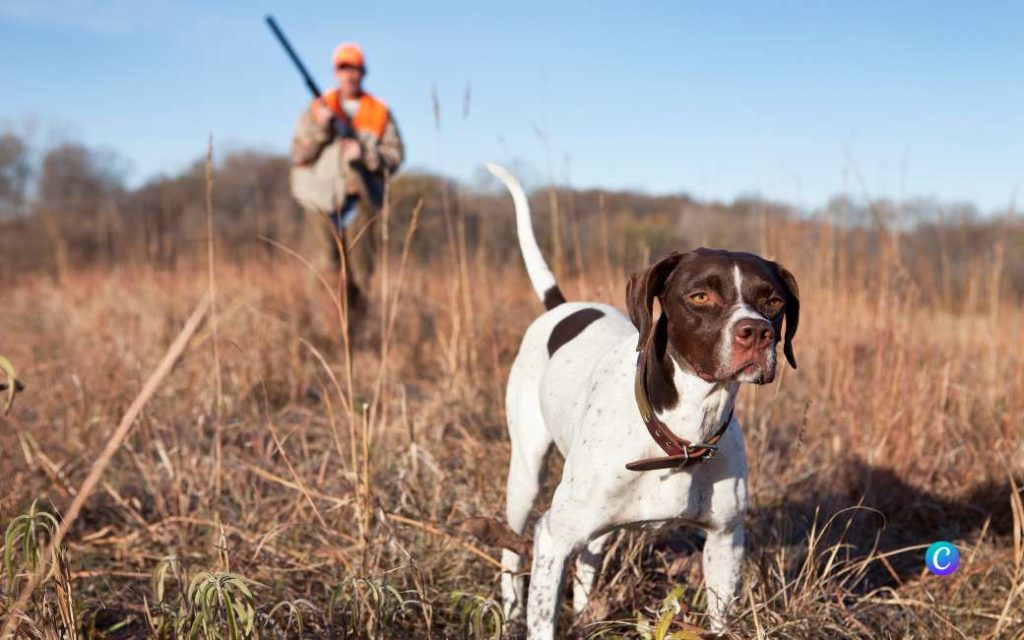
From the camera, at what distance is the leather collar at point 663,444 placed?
2.07m

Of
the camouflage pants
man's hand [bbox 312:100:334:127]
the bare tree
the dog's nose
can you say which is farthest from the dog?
the bare tree

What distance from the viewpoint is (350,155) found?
242 inches

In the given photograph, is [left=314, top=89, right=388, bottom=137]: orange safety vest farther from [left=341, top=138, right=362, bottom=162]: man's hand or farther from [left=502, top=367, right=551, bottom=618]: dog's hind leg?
[left=502, top=367, right=551, bottom=618]: dog's hind leg

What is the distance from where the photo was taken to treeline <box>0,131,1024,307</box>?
4508mm

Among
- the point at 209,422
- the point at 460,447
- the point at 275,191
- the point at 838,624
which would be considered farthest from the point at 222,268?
the point at 275,191

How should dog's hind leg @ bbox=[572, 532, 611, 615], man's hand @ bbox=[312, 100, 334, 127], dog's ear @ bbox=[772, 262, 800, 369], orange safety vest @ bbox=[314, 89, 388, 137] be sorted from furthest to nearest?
orange safety vest @ bbox=[314, 89, 388, 137] → man's hand @ bbox=[312, 100, 334, 127] → dog's hind leg @ bbox=[572, 532, 611, 615] → dog's ear @ bbox=[772, 262, 800, 369]

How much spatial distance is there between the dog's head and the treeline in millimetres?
1134

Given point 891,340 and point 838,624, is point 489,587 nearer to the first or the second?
point 838,624

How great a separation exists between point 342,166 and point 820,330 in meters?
3.61

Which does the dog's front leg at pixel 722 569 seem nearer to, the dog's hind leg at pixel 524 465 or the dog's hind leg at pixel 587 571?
the dog's hind leg at pixel 587 571

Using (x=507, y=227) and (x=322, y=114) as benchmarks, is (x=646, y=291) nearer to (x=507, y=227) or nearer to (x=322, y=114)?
(x=322, y=114)

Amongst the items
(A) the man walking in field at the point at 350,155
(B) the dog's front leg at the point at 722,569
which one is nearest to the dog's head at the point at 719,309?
(B) the dog's front leg at the point at 722,569

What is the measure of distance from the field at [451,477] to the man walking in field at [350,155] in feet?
3.04

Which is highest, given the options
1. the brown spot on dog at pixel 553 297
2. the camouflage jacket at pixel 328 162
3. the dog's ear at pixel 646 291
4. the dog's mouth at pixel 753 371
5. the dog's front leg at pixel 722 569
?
the camouflage jacket at pixel 328 162
